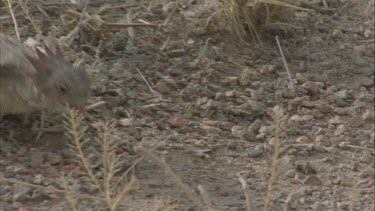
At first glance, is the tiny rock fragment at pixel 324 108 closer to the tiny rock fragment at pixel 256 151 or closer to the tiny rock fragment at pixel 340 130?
the tiny rock fragment at pixel 340 130

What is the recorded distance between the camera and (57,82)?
16.0 ft

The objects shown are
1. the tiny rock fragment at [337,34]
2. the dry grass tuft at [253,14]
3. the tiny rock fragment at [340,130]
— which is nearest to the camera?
the tiny rock fragment at [340,130]

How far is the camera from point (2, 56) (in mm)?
4879

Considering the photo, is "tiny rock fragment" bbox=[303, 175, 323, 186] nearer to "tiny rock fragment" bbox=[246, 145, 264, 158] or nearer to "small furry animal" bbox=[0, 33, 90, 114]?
"tiny rock fragment" bbox=[246, 145, 264, 158]

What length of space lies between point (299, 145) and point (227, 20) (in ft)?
3.99

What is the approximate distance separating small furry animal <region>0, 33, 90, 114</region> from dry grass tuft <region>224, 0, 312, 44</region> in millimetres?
1628

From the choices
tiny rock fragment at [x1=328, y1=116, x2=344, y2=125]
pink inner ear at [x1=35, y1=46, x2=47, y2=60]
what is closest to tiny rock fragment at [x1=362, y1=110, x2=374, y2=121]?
tiny rock fragment at [x1=328, y1=116, x2=344, y2=125]

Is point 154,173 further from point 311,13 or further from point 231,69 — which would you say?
point 311,13

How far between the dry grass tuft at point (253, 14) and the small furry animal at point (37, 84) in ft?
5.34

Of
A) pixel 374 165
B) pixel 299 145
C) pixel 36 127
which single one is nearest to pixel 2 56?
pixel 36 127

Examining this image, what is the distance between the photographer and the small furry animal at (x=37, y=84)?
487cm

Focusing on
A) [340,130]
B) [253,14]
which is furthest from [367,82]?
[253,14]

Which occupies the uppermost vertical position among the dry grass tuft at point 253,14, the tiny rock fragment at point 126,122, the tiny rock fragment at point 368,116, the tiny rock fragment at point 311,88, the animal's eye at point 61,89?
the animal's eye at point 61,89

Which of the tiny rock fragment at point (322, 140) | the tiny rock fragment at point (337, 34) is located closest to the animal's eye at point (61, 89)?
the tiny rock fragment at point (322, 140)
